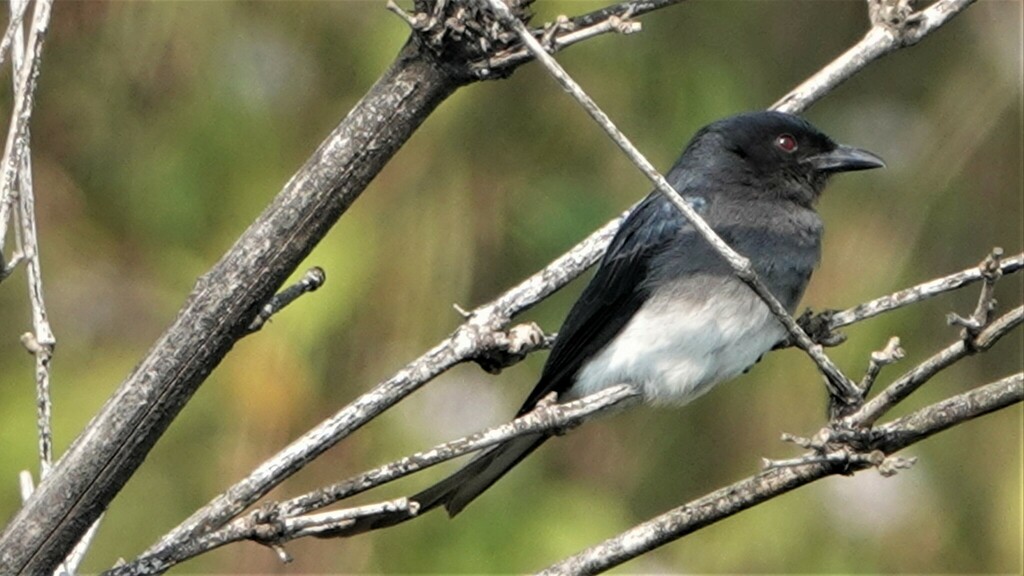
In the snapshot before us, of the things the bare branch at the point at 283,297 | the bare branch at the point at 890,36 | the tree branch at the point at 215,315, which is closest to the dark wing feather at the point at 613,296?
the bare branch at the point at 890,36

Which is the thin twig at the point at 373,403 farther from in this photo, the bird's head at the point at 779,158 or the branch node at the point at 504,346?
the bird's head at the point at 779,158

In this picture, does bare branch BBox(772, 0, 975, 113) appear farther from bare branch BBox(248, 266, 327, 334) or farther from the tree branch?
bare branch BBox(248, 266, 327, 334)

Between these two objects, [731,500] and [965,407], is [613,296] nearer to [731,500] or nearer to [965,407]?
[731,500]

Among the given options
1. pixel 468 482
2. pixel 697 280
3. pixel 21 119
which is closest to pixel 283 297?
pixel 21 119

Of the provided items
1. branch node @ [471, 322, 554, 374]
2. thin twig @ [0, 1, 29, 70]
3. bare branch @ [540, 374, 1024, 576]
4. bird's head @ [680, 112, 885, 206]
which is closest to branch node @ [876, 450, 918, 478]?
bare branch @ [540, 374, 1024, 576]

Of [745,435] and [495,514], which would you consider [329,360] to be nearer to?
[495,514]

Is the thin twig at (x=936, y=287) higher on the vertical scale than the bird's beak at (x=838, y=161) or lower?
lower
